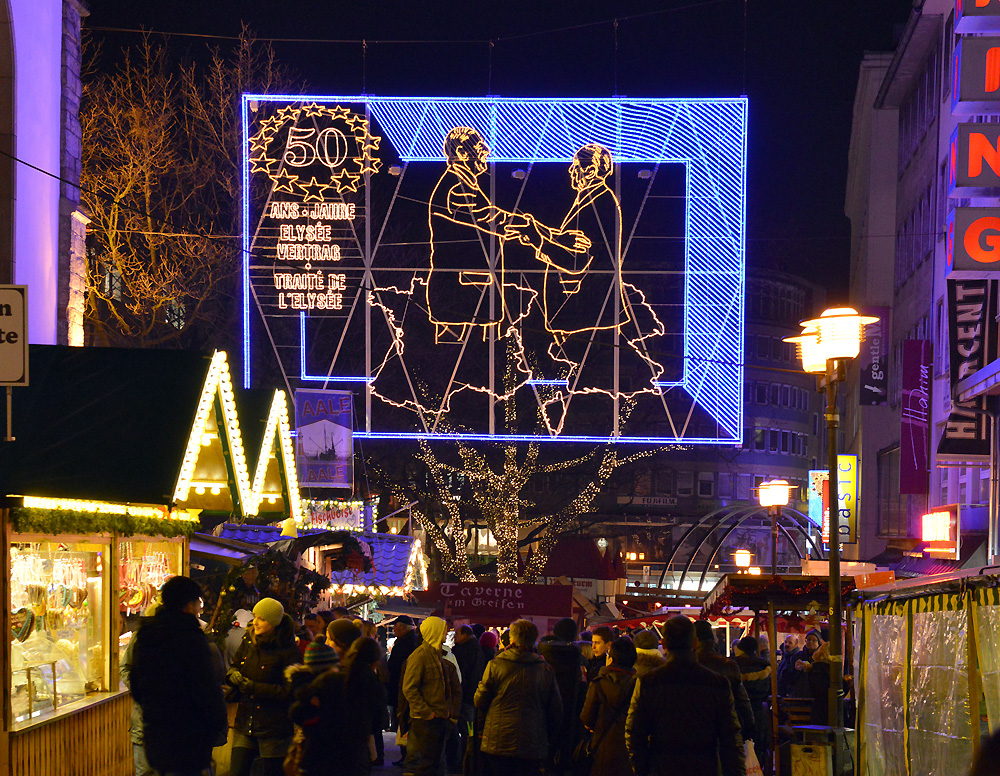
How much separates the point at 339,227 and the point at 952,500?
15371 mm

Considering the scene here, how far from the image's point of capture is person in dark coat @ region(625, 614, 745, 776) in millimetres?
7043

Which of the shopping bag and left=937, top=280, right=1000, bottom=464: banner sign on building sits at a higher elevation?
left=937, top=280, right=1000, bottom=464: banner sign on building

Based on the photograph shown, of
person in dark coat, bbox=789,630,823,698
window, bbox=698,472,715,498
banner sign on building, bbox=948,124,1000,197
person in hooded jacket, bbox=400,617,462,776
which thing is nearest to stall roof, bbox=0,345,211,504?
person in hooded jacket, bbox=400,617,462,776

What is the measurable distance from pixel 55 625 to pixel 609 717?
4.66m

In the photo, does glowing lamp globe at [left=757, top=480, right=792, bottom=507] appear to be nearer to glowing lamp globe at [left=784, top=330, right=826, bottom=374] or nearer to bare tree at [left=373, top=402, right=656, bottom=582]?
glowing lamp globe at [left=784, top=330, right=826, bottom=374]

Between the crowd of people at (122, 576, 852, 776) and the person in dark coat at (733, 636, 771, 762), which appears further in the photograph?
the person in dark coat at (733, 636, 771, 762)

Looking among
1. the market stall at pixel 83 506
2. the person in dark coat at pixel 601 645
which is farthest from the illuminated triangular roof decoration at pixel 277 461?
the person in dark coat at pixel 601 645

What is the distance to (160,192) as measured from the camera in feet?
93.8

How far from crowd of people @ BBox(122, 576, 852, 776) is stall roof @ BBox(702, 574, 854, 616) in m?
2.19

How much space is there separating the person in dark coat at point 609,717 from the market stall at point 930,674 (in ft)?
6.48

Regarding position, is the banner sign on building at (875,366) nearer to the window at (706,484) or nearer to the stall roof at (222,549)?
the stall roof at (222,549)

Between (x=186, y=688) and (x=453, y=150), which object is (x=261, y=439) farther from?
(x=453, y=150)

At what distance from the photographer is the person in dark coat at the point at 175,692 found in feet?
24.8

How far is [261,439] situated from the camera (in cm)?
1429
